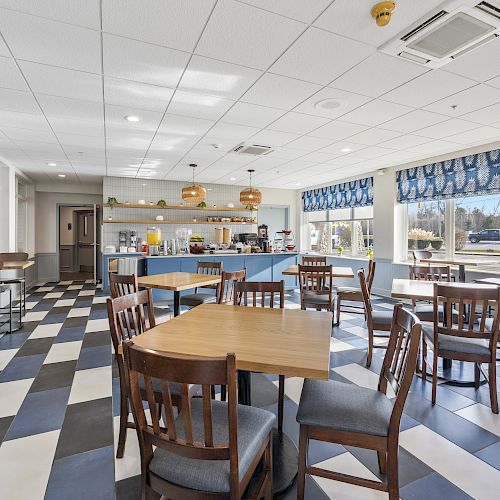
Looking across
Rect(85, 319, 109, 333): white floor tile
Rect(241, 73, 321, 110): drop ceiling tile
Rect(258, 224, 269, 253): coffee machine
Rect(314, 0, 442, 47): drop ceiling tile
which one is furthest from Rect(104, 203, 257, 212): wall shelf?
Rect(314, 0, 442, 47): drop ceiling tile

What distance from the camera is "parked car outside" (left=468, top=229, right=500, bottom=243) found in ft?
17.1

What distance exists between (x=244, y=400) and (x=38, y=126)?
4206mm

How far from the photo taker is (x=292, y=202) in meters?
9.87

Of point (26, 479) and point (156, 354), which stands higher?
point (156, 354)

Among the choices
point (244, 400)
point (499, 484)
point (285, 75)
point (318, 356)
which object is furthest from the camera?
point (285, 75)

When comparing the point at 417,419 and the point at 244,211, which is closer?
the point at 417,419

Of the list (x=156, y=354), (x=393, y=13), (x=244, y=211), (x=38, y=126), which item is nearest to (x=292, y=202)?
(x=244, y=211)

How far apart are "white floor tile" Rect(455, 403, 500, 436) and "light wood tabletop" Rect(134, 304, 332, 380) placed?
51.5 inches

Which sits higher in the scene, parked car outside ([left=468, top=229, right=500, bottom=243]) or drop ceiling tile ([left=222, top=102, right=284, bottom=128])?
drop ceiling tile ([left=222, top=102, right=284, bottom=128])

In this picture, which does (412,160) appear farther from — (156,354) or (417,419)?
(156,354)

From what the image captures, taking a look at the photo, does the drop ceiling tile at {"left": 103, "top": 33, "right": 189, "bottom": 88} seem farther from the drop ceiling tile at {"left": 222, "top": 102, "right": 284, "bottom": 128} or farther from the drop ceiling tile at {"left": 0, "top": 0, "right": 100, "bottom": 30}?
the drop ceiling tile at {"left": 222, "top": 102, "right": 284, "bottom": 128}

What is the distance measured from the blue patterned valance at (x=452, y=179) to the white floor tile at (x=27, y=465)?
20.1 feet

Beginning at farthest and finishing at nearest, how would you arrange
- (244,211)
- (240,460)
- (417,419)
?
(244,211), (417,419), (240,460)

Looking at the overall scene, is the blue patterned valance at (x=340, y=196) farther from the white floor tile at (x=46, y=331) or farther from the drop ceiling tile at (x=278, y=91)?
the white floor tile at (x=46, y=331)
